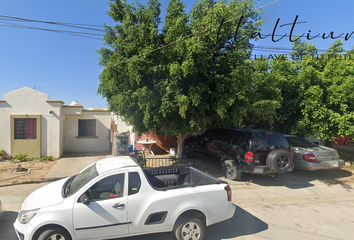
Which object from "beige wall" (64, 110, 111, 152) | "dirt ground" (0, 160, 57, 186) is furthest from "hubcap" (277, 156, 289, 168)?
"beige wall" (64, 110, 111, 152)

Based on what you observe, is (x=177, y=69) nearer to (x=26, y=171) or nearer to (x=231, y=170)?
(x=231, y=170)

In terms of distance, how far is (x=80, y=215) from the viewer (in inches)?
136

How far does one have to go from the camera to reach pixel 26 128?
38.0ft

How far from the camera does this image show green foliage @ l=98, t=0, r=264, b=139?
23.4 feet

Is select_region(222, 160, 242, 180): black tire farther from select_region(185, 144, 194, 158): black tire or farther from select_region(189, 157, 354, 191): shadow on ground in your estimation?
select_region(185, 144, 194, 158): black tire

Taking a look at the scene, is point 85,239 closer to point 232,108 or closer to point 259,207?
point 259,207

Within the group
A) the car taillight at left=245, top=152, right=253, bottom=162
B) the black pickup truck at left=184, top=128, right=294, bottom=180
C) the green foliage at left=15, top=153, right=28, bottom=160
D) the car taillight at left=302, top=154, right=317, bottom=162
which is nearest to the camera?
the black pickup truck at left=184, top=128, right=294, bottom=180

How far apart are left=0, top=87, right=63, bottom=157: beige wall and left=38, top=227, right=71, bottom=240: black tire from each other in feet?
30.8

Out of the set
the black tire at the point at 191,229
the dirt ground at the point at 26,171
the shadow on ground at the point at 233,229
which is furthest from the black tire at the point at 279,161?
the dirt ground at the point at 26,171

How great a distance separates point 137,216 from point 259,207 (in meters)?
3.68

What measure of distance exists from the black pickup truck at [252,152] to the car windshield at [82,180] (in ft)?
16.2

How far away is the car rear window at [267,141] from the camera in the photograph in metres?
7.16

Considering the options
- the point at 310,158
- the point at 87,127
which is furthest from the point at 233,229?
the point at 87,127

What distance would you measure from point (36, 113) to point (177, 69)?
8918 millimetres
